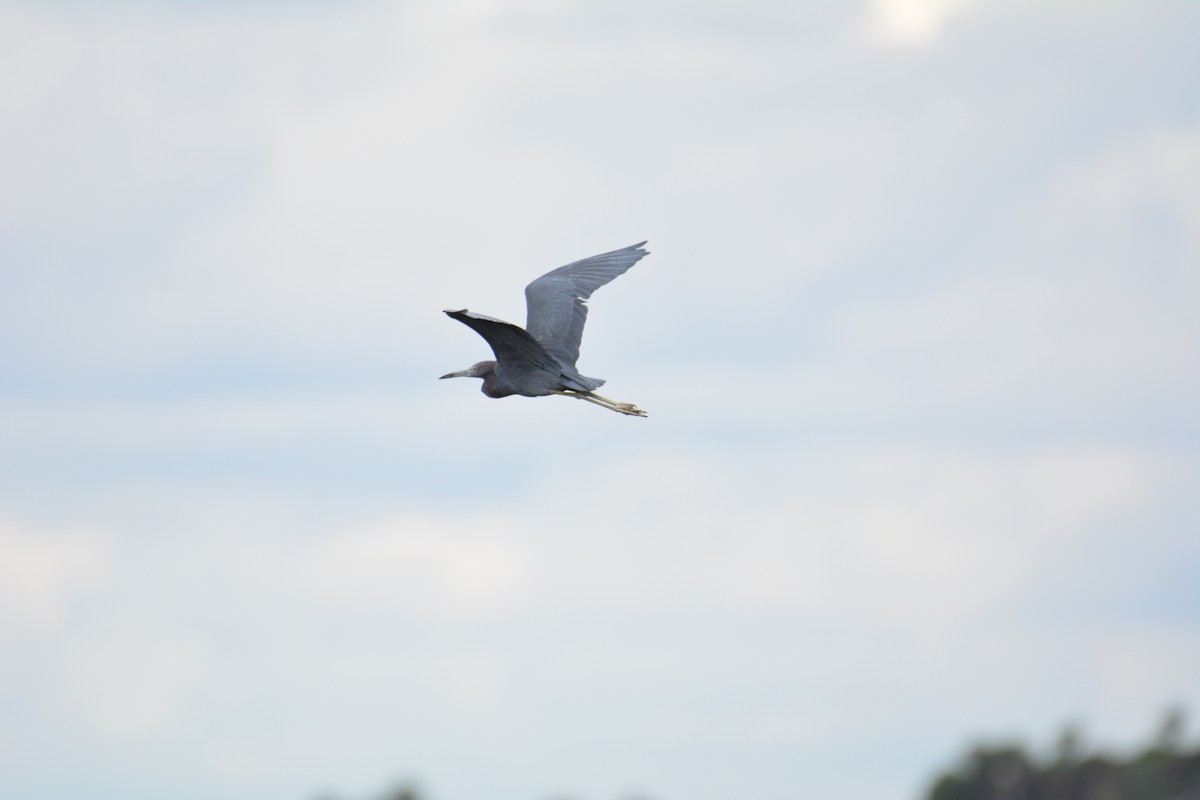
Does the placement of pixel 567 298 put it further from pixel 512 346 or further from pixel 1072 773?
pixel 1072 773

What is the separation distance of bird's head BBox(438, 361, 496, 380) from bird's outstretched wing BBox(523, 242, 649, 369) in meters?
0.78

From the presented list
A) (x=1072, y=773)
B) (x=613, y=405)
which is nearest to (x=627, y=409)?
(x=613, y=405)

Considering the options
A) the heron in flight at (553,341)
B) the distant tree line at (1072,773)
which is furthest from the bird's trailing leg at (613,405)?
the distant tree line at (1072,773)

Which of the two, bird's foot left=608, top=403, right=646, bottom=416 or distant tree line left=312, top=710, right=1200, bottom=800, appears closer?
bird's foot left=608, top=403, right=646, bottom=416

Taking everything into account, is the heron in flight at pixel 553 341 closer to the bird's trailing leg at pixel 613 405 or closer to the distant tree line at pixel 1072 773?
the bird's trailing leg at pixel 613 405

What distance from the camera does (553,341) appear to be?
32094mm

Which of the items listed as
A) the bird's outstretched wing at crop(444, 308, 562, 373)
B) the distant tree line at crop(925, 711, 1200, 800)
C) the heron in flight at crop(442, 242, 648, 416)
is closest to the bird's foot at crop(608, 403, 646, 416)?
the heron in flight at crop(442, 242, 648, 416)

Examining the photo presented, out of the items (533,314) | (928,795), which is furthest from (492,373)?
(928,795)

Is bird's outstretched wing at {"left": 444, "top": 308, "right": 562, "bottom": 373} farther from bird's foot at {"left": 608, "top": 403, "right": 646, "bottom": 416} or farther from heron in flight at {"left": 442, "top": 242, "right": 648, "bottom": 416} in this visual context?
bird's foot at {"left": 608, "top": 403, "right": 646, "bottom": 416}

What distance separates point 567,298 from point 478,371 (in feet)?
5.48

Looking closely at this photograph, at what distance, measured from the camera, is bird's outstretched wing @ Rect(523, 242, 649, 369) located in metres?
32.2

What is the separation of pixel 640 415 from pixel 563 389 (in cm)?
141

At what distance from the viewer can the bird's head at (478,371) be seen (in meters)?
32.7

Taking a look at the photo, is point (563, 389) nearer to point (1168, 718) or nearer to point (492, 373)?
point (492, 373)
